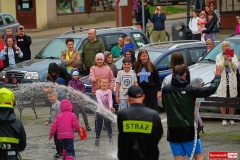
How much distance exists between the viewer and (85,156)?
14312 mm

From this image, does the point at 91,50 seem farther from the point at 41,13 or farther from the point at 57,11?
the point at 57,11

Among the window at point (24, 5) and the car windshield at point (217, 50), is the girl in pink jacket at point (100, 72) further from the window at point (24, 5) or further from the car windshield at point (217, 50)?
the window at point (24, 5)

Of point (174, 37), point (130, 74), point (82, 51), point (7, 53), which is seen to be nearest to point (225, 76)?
point (130, 74)

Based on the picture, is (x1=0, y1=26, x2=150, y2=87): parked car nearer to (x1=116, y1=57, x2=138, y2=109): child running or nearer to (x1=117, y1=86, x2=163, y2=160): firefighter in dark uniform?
(x1=116, y1=57, x2=138, y2=109): child running

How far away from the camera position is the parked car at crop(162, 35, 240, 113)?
683 inches

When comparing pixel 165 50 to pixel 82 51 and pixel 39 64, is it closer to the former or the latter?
pixel 82 51

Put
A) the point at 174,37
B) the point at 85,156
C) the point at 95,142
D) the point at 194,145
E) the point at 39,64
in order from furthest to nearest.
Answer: the point at 174,37
the point at 39,64
the point at 95,142
the point at 85,156
the point at 194,145

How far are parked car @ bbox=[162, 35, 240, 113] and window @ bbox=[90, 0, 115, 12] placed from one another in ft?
85.8

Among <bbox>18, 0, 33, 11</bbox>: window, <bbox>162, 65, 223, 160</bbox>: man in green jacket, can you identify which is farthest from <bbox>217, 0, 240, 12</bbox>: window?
<bbox>162, 65, 223, 160</bbox>: man in green jacket

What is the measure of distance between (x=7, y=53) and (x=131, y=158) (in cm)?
1338

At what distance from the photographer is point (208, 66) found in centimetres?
1814

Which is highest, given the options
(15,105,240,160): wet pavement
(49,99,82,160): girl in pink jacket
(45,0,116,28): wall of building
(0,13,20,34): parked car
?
(0,13,20,34): parked car

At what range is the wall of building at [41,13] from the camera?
42.3 meters

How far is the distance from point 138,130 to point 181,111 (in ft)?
6.58
